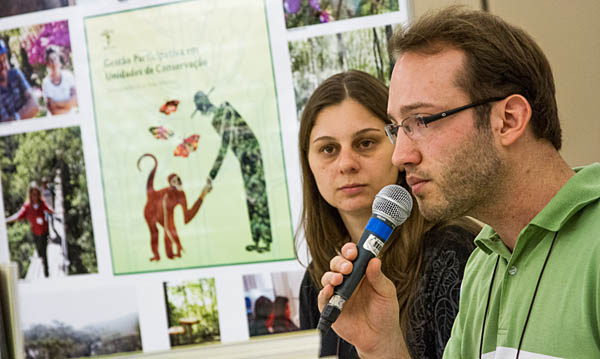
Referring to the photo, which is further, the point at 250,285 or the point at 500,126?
the point at 250,285

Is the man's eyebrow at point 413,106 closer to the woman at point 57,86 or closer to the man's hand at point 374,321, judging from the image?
the man's hand at point 374,321

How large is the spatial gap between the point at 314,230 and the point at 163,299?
872 mm

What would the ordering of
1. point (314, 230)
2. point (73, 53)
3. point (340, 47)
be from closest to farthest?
point (314, 230) < point (340, 47) < point (73, 53)

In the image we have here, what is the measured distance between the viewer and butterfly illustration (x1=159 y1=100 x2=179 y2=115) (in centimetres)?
276

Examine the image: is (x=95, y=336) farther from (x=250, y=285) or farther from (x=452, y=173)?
(x=452, y=173)

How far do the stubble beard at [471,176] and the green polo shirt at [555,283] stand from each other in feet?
0.37

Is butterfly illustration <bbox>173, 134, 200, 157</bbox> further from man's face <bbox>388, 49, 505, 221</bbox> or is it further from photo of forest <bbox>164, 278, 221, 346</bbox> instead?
man's face <bbox>388, 49, 505, 221</bbox>

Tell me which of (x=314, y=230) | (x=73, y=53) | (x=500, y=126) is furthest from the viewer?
(x=73, y=53)

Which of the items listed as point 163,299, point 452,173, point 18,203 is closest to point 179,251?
point 163,299

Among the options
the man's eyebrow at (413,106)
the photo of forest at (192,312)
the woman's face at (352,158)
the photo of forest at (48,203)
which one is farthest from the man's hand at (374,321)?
the photo of forest at (48,203)

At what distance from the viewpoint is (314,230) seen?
7.50 ft

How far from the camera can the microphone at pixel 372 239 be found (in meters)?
1.26

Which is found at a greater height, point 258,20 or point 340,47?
point 258,20

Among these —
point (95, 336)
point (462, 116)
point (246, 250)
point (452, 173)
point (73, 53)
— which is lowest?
point (95, 336)
